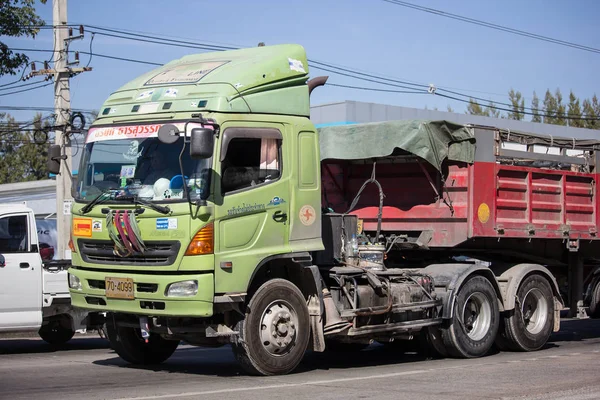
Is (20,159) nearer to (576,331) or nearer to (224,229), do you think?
(576,331)

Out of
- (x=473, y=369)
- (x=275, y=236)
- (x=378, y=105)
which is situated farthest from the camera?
(x=378, y=105)

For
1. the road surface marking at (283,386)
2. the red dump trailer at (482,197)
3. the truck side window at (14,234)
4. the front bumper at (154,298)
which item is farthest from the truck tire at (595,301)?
the truck side window at (14,234)

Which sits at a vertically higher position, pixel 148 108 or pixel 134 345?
pixel 148 108

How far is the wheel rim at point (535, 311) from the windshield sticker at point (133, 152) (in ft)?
20.7

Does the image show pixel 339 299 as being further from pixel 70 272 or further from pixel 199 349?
pixel 199 349

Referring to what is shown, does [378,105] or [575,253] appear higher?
[378,105]

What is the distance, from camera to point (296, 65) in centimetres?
1077

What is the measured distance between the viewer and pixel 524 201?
12.9m

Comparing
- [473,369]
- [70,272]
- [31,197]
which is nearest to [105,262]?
[70,272]

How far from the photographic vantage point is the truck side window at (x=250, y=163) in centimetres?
962

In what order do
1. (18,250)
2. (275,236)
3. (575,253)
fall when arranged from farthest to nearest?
1. (575,253)
2. (18,250)
3. (275,236)

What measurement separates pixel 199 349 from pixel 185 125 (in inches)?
231

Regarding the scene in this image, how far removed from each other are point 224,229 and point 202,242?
12.4 inches

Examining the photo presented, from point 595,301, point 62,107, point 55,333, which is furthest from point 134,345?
point 62,107
